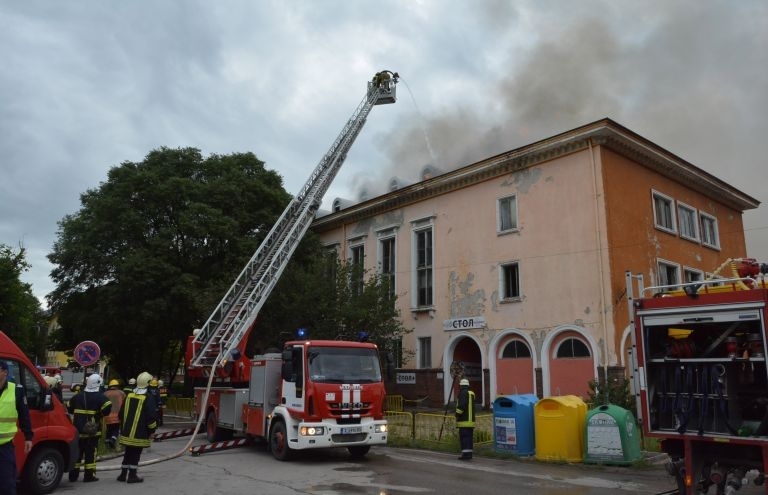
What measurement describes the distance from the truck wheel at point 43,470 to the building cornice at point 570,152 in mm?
18406

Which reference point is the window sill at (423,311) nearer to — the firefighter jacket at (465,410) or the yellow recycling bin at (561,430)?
the firefighter jacket at (465,410)

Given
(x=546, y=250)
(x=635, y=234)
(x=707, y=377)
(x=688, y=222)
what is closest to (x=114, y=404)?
(x=707, y=377)

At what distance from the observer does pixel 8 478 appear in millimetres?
5871

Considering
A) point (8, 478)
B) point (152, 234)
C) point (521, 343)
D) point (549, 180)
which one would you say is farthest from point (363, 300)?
point (8, 478)

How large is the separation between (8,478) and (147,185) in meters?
22.3

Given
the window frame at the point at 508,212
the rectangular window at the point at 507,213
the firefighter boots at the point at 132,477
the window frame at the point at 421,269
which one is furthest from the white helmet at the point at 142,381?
the window frame at the point at 421,269

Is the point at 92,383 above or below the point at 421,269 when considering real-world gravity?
below

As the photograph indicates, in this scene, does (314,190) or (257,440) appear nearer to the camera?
(257,440)

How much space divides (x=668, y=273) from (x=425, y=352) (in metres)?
10.6

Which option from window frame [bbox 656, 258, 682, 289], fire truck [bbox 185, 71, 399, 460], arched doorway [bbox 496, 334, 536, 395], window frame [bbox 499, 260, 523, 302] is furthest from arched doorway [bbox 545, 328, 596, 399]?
fire truck [bbox 185, 71, 399, 460]

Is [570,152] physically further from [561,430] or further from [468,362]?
[561,430]

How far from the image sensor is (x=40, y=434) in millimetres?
8320

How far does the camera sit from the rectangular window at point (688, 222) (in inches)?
970

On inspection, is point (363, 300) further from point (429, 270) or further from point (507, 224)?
point (507, 224)
